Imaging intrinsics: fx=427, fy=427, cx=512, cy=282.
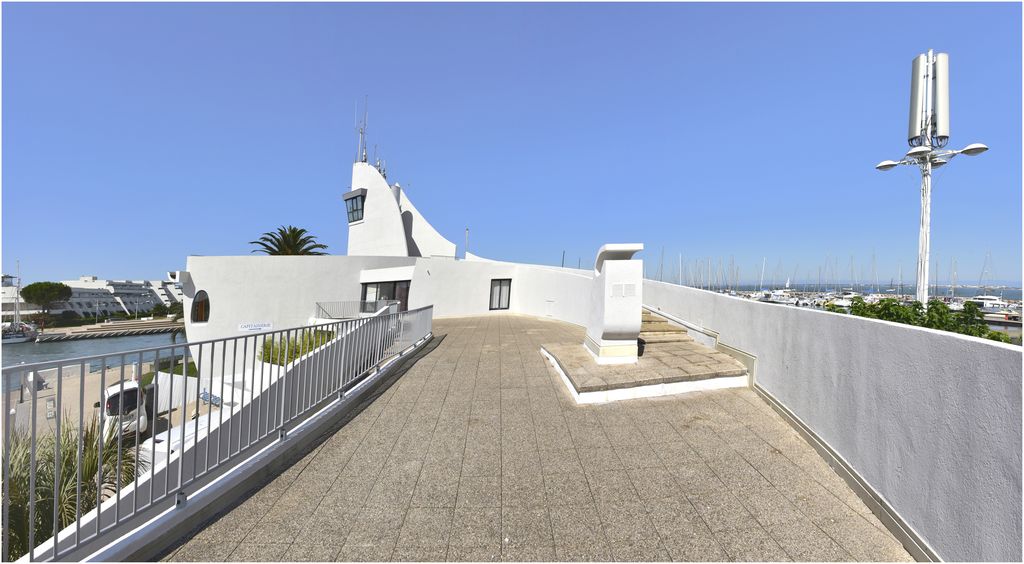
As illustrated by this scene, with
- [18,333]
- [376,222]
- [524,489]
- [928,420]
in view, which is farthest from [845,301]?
[18,333]

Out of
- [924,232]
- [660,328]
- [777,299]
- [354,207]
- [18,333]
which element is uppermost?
[354,207]

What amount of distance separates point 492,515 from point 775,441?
3.14 m

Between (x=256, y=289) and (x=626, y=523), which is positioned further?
(x=256, y=289)

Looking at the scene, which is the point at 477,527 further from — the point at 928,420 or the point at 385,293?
the point at 385,293

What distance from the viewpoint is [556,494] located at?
11.3ft

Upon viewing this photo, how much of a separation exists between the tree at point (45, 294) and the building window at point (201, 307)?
8864 centimetres

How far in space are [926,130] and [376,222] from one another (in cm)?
2632

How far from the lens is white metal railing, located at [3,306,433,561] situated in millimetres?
2484

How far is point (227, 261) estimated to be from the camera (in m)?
19.7

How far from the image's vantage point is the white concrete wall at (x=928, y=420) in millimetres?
2229

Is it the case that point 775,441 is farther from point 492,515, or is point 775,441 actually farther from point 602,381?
point 492,515

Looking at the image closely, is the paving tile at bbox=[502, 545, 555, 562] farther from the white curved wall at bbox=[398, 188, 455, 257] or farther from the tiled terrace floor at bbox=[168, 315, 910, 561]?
the white curved wall at bbox=[398, 188, 455, 257]

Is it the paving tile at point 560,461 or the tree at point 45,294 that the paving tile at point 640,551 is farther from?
the tree at point 45,294

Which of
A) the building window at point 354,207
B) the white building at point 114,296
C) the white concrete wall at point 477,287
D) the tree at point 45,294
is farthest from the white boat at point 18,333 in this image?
the white concrete wall at point 477,287
